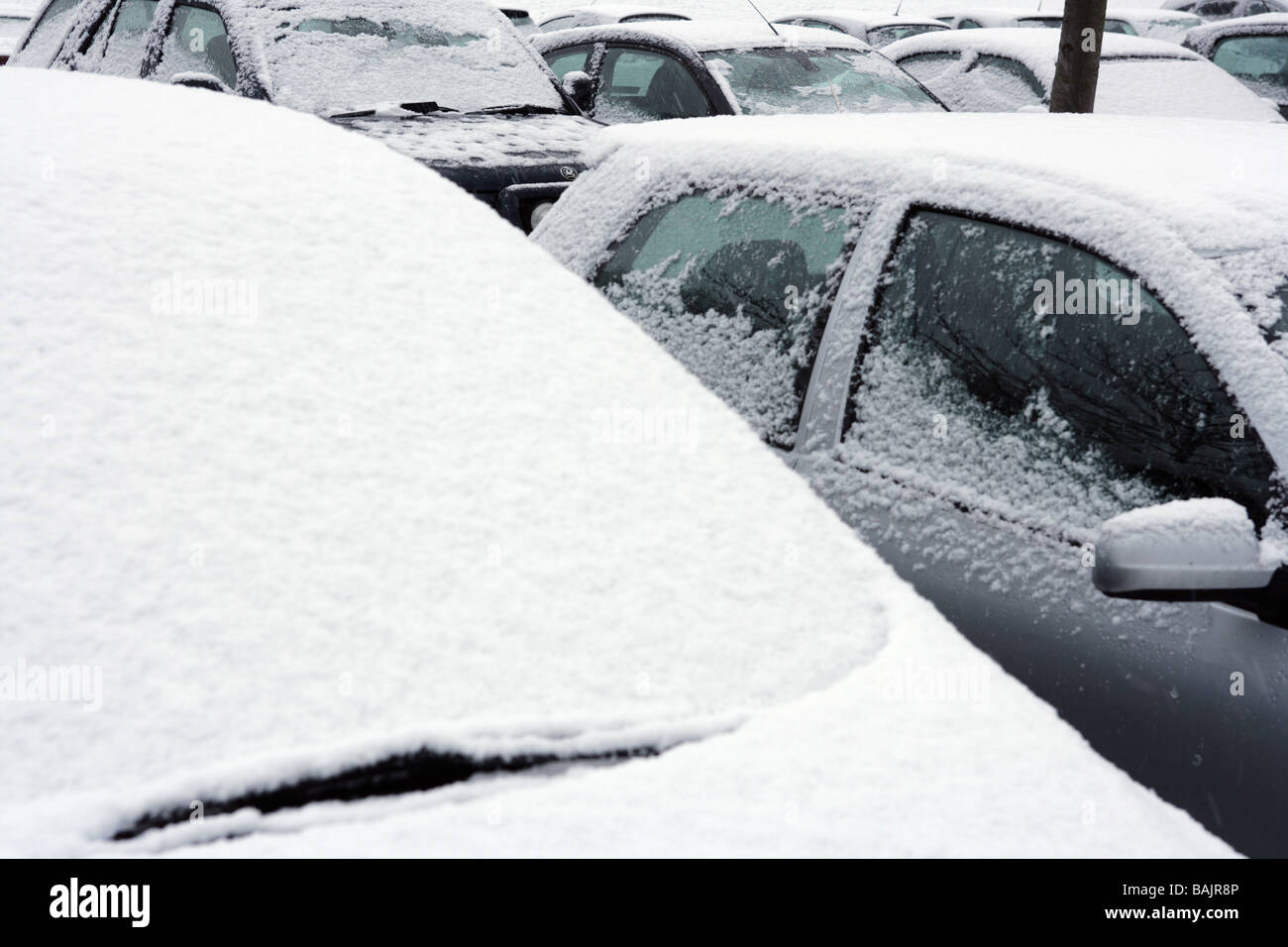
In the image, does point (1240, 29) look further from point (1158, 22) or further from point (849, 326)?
point (849, 326)

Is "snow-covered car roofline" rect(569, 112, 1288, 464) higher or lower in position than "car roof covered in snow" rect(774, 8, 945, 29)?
higher

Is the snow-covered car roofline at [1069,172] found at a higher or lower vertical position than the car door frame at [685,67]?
higher

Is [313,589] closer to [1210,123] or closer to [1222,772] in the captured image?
[1222,772]

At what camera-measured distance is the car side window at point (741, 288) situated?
2.62m

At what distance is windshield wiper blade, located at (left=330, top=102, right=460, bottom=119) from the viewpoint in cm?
618

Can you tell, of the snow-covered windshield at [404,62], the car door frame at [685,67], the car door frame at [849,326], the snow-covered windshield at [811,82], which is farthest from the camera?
the snow-covered windshield at [811,82]

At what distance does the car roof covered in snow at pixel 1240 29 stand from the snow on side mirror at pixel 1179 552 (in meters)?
11.2

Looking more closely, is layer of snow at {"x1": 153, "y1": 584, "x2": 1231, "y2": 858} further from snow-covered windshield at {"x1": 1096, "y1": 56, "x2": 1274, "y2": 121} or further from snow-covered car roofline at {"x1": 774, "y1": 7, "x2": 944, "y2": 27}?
snow-covered car roofline at {"x1": 774, "y1": 7, "x2": 944, "y2": 27}

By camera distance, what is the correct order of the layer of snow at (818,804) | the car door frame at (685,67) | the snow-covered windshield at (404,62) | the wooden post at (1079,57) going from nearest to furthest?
the layer of snow at (818,804) < the snow-covered windshield at (404,62) < the wooden post at (1079,57) < the car door frame at (685,67)

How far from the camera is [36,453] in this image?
56.6 inches

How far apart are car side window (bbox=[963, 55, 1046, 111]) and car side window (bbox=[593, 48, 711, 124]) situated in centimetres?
223

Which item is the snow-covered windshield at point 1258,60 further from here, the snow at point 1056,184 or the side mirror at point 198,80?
the snow at point 1056,184

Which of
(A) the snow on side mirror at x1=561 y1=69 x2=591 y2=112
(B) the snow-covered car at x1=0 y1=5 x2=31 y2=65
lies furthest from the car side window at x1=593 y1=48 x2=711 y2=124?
(B) the snow-covered car at x1=0 y1=5 x2=31 y2=65

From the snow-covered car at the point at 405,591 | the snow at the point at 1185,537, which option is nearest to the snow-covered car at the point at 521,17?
the snow-covered car at the point at 405,591
